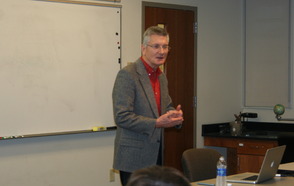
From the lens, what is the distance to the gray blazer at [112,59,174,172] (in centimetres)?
313

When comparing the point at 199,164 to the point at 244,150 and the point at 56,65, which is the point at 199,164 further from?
the point at 244,150

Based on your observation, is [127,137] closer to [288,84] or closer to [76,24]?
[76,24]

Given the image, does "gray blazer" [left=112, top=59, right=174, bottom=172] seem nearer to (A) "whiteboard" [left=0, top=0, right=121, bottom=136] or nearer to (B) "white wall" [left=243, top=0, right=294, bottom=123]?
(A) "whiteboard" [left=0, top=0, right=121, bottom=136]

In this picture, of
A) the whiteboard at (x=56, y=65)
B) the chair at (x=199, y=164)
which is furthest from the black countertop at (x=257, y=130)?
the chair at (x=199, y=164)

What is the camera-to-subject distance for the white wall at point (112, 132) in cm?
432

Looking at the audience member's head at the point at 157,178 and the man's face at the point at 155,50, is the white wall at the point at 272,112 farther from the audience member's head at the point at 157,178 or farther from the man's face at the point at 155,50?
the audience member's head at the point at 157,178

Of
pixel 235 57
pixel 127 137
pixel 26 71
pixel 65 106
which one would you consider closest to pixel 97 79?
pixel 65 106

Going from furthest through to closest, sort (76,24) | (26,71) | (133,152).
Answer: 1. (76,24)
2. (26,71)
3. (133,152)

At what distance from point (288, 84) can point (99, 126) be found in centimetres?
263

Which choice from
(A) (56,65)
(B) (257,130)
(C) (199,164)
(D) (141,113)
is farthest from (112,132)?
(B) (257,130)

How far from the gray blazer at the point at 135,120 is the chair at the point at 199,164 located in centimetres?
32

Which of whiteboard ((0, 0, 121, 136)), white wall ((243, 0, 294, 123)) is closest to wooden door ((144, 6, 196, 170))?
whiteboard ((0, 0, 121, 136))

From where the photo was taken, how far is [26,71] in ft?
13.9

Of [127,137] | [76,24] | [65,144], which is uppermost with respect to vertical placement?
[76,24]
